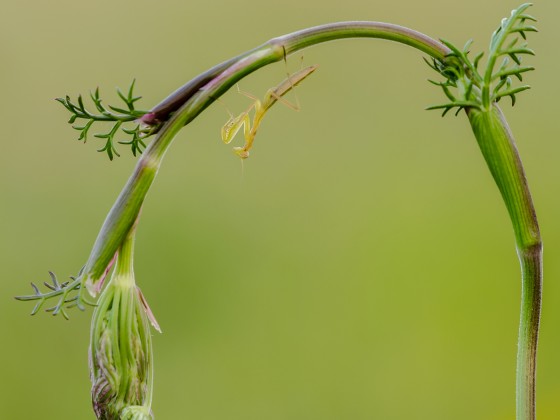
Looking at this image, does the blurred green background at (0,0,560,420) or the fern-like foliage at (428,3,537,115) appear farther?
the blurred green background at (0,0,560,420)

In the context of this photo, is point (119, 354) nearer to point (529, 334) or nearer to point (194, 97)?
point (194, 97)

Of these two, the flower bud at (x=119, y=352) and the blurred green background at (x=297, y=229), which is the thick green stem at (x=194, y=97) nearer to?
the flower bud at (x=119, y=352)

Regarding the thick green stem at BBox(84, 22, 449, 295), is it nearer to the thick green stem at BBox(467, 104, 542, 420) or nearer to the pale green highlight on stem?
the pale green highlight on stem

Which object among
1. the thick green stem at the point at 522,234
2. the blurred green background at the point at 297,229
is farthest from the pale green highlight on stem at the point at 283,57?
the blurred green background at the point at 297,229

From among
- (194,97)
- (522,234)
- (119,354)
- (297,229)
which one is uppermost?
(194,97)

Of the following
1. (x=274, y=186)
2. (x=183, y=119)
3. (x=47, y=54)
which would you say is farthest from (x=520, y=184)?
(x=47, y=54)

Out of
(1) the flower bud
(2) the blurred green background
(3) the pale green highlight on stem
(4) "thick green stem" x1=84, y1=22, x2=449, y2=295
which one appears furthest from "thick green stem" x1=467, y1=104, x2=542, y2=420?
(2) the blurred green background

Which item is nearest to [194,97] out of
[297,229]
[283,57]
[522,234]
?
[283,57]
